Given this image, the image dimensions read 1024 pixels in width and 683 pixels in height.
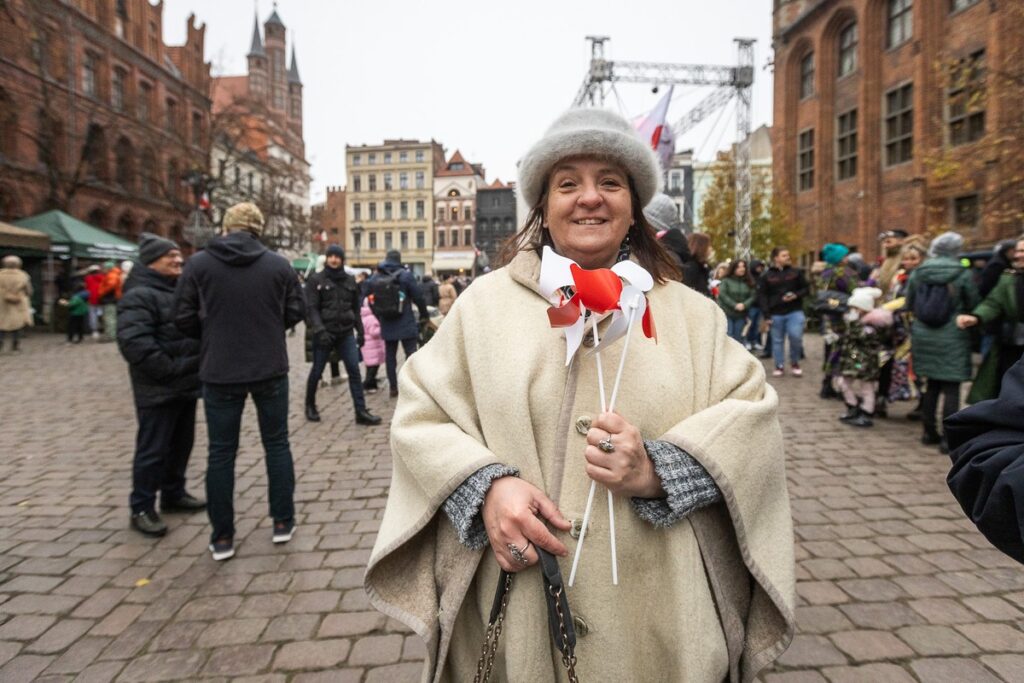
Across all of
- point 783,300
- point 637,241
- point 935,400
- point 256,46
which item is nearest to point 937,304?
point 935,400

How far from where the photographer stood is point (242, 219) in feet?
12.4

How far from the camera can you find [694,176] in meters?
57.1

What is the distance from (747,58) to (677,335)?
22.2 m

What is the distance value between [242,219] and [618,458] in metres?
3.30

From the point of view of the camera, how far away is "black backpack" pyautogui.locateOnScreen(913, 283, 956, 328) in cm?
550

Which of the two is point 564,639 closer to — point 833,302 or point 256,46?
point 833,302

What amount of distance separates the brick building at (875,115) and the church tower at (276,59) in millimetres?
65825

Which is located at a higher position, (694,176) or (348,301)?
(694,176)

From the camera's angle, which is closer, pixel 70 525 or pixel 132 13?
pixel 70 525

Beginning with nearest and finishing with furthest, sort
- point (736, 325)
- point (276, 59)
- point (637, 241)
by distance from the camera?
point (637, 241)
point (736, 325)
point (276, 59)

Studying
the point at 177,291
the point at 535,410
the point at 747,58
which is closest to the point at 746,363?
the point at 535,410

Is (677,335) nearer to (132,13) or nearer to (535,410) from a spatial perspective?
(535,410)

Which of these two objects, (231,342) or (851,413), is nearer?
(231,342)

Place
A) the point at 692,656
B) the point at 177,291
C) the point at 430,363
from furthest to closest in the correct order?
the point at 177,291 < the point at 430,363 < the point at 692,656
